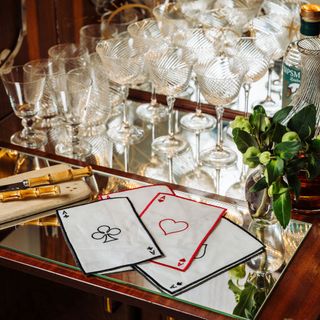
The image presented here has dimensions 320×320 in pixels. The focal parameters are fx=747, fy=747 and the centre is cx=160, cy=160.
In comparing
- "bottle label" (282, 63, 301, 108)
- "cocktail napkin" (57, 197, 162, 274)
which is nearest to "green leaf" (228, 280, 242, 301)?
"cocktail napkin" (57, 197, 162, 274)

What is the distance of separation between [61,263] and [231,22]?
0.79 m

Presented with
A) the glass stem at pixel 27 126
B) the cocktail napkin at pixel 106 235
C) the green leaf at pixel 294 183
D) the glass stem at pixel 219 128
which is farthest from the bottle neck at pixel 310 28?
the glass stem at pixel 27 126

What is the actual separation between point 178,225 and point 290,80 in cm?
41

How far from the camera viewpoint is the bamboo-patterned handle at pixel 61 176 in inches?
48.7

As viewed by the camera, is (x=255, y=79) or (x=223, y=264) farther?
(x=255, y=79)

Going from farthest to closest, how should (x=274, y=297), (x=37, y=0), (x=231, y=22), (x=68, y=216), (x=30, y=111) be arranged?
(x=37, y=0)
(x=231, y=22)
(x=30, y=111)
(x=68, y=216)
(x=274, y=297)

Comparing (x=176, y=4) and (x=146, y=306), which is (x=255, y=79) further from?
(x=146, y=306)

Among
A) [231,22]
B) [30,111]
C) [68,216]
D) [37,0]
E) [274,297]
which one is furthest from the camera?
[37,0]

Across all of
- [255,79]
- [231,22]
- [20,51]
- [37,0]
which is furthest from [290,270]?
[37,0]

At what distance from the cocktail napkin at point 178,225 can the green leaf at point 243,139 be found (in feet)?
0.43

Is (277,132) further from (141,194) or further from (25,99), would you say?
(25,99)

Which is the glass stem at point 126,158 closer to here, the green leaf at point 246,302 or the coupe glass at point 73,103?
the coupe glass at point 73,103

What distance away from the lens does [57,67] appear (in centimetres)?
150

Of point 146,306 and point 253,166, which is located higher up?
point 253,166
